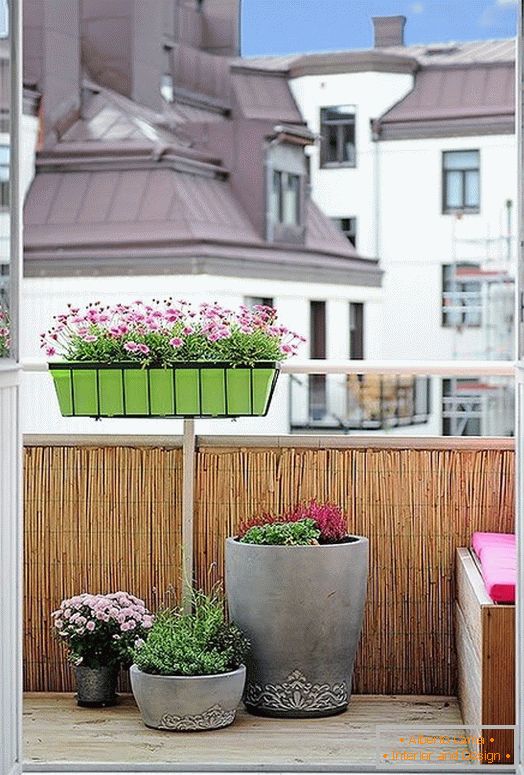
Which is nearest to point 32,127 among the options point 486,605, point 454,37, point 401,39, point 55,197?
point 55,197

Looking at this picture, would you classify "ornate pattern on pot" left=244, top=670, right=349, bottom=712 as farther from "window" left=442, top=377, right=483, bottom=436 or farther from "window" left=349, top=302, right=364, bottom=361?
"window" left=442, top=377, right=483, bottom=436

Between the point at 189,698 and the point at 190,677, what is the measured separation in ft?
0.17

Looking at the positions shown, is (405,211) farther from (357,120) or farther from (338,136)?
(357,120)

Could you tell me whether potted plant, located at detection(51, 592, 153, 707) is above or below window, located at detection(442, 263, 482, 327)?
below

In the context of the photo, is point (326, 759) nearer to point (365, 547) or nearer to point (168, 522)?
point (365, 547)

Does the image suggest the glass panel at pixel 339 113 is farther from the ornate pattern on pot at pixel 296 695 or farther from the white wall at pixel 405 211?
the ornate pattern on pot at pixel 296 695

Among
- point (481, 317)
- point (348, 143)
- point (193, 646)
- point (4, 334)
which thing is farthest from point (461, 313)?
point (4, 334)

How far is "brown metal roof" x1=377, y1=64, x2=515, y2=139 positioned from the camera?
17.9 meters

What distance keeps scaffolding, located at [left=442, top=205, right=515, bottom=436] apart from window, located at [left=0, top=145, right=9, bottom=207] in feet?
52.1

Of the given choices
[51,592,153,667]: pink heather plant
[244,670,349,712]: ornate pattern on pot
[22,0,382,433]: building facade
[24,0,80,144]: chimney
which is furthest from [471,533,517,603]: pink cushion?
[22,0,382,433]: building facade

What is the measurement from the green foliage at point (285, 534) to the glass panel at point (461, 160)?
14981mm

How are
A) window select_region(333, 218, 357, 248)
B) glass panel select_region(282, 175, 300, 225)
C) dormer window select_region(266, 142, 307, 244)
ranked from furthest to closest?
1. window select_region(333, 218, 357, 248)
2. glass panel select_region(282, 175, 300, 225)
3. dormer window select_region(266, 142, 307, 244)

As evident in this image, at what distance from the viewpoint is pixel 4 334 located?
295 centimetres

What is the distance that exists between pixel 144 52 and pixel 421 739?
44.0ft
